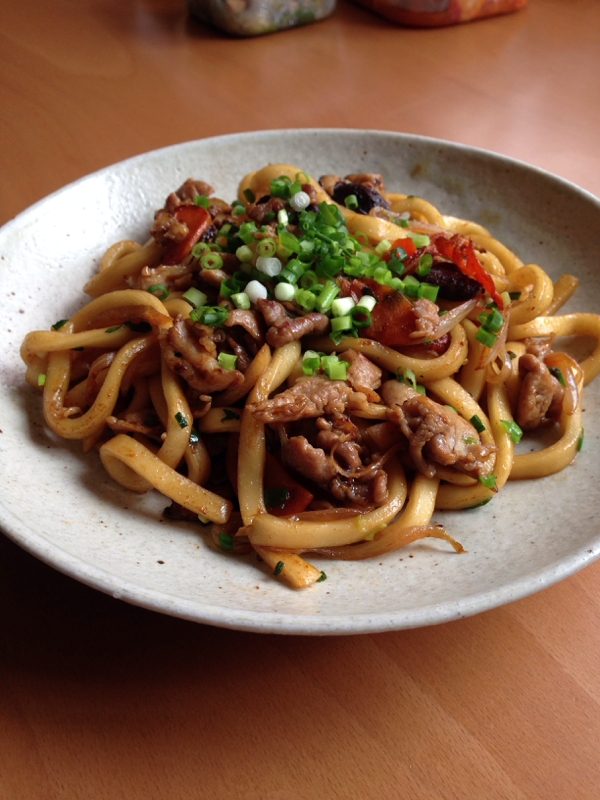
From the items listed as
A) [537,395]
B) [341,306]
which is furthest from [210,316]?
[537,395]

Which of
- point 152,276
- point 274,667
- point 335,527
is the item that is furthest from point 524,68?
point 274,667

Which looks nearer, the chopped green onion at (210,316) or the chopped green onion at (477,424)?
the chopped green onion at (210,316)

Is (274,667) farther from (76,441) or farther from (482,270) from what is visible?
(482,270)

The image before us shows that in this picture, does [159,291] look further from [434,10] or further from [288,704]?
[434,10]

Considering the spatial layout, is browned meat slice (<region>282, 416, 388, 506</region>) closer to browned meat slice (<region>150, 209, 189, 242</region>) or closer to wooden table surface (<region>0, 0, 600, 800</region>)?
wooden table surface (<region>0, 0, 600, 800</region>)

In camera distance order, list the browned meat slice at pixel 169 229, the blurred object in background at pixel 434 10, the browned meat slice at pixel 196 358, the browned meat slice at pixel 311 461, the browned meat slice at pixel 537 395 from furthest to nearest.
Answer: the blurred object in background at pixel 434 10 → the browned meat slice at pixel 169 229 → the browned meat slice at pixel 537 395 → the browned meat slice at pixel 196 358 → the browned meat slice at pixel 311 461

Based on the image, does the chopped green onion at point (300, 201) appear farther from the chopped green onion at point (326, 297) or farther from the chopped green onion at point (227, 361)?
the chopped green onion at point (227, 361)

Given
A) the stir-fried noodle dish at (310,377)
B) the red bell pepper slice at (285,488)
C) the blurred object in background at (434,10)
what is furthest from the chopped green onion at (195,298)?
the blurred object in background at (434,10)
